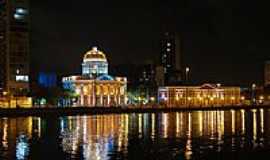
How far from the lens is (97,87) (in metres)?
151

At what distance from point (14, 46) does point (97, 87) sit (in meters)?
35.9

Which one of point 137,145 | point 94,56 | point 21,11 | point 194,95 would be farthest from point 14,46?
point 137,145

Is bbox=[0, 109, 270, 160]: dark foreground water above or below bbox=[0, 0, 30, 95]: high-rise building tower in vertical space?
below

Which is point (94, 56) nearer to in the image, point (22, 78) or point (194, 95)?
point (194, 95)

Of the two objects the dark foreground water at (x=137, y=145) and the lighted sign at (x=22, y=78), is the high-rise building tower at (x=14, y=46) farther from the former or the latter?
the dark foreground water at (x=137, y=145)

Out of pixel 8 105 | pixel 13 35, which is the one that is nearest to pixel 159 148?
pixel 8 105

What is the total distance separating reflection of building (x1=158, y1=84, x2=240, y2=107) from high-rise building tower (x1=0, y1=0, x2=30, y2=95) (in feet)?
180

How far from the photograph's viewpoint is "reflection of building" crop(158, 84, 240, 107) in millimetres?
171625

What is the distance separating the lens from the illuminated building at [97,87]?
488ft

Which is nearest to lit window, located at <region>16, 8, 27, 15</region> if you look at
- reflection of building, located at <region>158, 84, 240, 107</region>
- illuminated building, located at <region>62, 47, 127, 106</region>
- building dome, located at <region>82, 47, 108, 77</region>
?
illuminated building, located at <region>62, 47, 127, 106</region>

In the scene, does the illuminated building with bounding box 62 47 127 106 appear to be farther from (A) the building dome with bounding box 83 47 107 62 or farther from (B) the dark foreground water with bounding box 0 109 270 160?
(B) the dark foreground water with bounding box 0 109 270 160

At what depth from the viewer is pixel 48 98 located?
444ft

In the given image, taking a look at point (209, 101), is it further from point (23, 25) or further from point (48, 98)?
point (23, 25)

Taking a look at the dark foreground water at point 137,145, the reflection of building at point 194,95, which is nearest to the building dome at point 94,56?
the reflection of building at point 194,95
